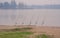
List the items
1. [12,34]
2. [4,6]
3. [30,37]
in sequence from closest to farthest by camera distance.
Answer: [30,37] < [12,34] < [4,6]

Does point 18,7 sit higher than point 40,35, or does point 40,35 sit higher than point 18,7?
point 40,35

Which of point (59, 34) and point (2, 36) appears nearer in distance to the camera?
point (2, 36)

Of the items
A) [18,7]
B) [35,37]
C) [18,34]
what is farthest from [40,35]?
[18,7]

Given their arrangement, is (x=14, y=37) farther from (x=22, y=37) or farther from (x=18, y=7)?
(x=18, y=7)

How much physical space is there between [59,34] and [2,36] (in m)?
2.25

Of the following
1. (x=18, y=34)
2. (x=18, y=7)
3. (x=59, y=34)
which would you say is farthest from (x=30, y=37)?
(x=18, y=7)

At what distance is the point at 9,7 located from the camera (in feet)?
88.9

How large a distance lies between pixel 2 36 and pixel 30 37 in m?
1.03

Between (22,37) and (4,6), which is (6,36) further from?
(4,6)

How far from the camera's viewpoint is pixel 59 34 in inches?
320

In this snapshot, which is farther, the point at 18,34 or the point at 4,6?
the point at 4,6

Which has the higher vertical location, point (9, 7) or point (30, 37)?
point (30, 37)

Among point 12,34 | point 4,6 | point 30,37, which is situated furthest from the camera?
point 4,6

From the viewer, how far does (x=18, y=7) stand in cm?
2666
